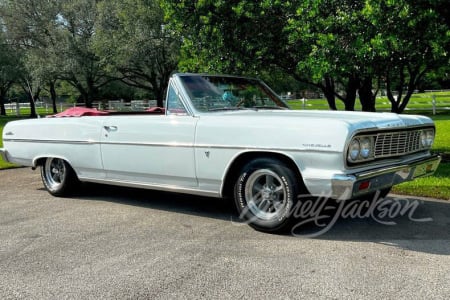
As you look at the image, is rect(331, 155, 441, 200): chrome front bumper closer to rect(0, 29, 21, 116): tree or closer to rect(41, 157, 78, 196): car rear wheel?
rect(41, 157, 78, 196): car rear wheel

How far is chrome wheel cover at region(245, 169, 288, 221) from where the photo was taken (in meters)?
4.61

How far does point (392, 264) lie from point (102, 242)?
259 cm

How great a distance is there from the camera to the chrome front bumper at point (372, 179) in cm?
404

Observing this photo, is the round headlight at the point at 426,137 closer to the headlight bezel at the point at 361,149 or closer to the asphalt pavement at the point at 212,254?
the asphalt pavement at the point at 212,254

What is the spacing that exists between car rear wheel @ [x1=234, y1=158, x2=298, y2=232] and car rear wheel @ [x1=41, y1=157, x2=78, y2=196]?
2754mm

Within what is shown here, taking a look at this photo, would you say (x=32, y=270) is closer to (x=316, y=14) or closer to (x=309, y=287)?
(x=309, y=287)

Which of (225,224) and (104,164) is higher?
(104,164)

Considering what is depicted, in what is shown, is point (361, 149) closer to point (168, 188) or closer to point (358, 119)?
point (358, 119)

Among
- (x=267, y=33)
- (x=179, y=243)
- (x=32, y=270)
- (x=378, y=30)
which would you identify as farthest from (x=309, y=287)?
(x=267, y=33)

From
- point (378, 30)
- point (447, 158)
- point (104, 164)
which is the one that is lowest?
point (447, 158)

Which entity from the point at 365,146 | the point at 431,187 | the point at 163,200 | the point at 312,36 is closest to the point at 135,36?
the point at 312,36

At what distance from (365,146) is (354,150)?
0.59ft

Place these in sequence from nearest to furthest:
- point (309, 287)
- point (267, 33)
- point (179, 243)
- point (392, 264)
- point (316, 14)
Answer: point (309, 287), point (392, 264), point (179, 243), point (316, 14), point (267, 33)

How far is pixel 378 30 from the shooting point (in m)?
7.09
